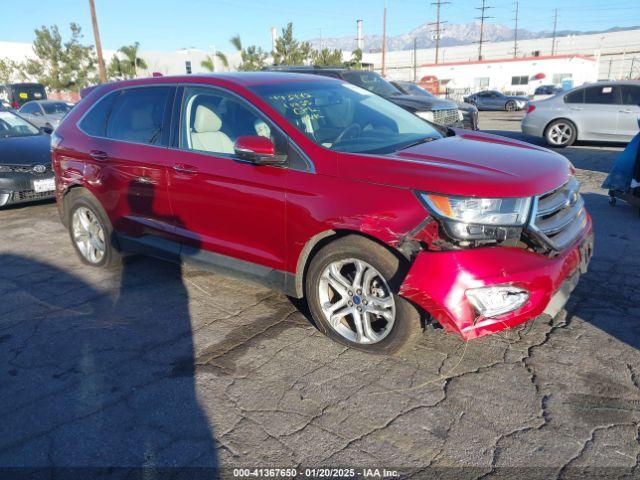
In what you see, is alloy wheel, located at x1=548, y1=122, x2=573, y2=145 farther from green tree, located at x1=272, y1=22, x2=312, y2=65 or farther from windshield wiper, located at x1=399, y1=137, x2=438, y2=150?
green tree, located at x1=272, y1=22, x2=312, y2=65

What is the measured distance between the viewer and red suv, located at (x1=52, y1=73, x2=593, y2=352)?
2904 mm

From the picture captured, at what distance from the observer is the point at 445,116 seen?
37.9 ft

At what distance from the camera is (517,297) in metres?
2.93

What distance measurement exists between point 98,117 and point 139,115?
66 centimetres

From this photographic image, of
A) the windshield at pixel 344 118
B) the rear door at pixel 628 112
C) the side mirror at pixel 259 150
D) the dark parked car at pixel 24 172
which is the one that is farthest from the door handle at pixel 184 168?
the rear door at pixel 628 112

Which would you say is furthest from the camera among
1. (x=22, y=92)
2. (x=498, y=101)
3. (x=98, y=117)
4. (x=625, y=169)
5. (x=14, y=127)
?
(x=498, y=101)

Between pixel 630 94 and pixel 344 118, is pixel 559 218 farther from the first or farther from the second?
pixel 630 94

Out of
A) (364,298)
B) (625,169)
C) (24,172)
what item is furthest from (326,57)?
(364,298)

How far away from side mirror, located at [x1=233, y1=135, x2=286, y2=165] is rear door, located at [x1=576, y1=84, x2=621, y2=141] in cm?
1069

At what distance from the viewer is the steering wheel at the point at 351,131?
3.66 meters

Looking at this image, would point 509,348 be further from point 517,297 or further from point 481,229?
point 481,229

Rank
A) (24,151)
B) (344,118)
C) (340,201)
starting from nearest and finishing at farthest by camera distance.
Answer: (340,201) < (344,118) < (24,151)

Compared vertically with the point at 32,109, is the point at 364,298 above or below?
below

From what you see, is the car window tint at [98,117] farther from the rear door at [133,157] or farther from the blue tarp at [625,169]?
the blue tarp at [625,169]
